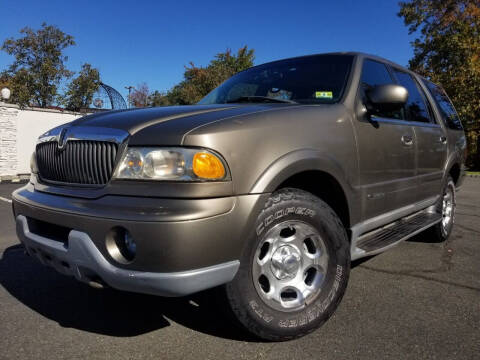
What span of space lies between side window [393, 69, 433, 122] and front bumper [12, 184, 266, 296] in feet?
7.49

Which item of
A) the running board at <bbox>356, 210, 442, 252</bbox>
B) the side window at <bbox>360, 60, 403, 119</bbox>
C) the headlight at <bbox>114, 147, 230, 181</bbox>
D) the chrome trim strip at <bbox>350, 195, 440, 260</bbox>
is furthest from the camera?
the side window at <bbox>360, 60, 403, 119</bbox>

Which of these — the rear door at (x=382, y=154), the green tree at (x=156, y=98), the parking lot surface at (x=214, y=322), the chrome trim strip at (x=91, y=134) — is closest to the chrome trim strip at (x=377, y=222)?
the rear door at (x=382, y=154)

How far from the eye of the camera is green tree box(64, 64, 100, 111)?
2262 centimetres

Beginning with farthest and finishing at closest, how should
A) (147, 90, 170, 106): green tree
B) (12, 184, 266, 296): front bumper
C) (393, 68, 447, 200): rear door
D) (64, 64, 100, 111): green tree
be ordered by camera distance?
1. (147, 90, 170, 106): green tree
2. (64, 64, 100, 111): green tree
3. (393, 68, 447, 200): rear door
4. (12, 184, 266, 296): front bumper

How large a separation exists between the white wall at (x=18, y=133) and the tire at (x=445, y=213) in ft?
46.4

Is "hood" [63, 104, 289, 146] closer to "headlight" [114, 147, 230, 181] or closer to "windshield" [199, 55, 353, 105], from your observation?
"headlight" [114, 147, 230, 181]

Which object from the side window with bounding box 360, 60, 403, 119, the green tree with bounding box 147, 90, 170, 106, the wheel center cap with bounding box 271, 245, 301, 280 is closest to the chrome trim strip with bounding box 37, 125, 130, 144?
the wheel center cap with bounding box 271, 245, 301, 280

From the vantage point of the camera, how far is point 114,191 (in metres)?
1.85

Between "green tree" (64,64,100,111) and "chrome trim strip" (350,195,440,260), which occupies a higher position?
"green tree" (64,64,100,111)

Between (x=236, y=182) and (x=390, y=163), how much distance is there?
158 centimetres

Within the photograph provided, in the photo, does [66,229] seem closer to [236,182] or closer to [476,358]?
[236,182]

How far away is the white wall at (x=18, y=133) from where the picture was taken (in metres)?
14.0

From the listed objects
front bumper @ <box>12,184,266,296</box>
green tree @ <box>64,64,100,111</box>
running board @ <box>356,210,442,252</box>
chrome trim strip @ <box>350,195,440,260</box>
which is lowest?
running board @ <box>356,210,442,252</box>

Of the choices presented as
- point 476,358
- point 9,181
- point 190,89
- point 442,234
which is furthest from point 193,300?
point 190,89
